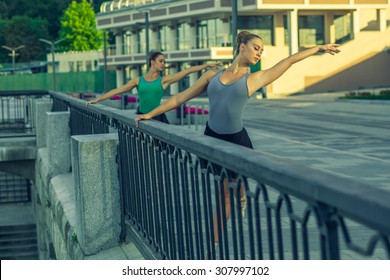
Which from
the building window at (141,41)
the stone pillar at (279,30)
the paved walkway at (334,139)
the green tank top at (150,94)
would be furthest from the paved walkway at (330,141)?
the building window at (141,41)

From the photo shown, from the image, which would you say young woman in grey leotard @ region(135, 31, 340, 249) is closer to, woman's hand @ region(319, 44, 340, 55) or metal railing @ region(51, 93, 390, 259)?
woman's hand @ region(319, 44, 340, 55)

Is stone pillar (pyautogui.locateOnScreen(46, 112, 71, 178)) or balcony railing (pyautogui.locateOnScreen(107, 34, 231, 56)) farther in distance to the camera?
balcony railing (pyautogui.locateOnScreen(107, 34, 231, 56))

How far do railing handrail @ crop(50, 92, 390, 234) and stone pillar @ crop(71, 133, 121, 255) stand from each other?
2.53 meters

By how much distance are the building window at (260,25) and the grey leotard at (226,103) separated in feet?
196

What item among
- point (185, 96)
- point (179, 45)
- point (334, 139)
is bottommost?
point (334, 139)

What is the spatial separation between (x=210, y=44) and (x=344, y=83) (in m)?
10.8

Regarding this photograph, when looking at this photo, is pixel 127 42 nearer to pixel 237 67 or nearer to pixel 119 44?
pixel 119 44

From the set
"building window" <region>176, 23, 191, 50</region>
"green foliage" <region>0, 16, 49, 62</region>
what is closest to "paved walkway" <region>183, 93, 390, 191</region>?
"building window" <region>176, 23, 191, 50</region>

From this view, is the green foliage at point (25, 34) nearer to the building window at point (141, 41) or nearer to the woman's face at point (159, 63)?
the building window at point (141, 41)

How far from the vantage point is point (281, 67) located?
19.7 ft

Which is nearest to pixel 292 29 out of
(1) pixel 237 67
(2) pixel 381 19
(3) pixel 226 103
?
(2) pixel 381 19

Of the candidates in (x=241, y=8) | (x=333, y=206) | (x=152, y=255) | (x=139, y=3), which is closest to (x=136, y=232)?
(x=152, y=255)

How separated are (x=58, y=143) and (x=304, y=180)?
35.5 feet

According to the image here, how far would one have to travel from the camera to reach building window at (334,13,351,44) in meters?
68.1
